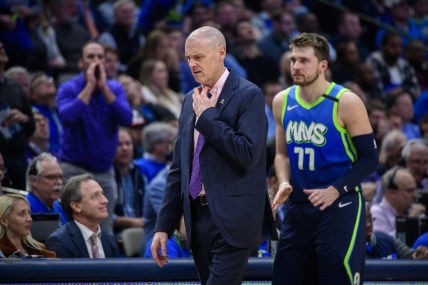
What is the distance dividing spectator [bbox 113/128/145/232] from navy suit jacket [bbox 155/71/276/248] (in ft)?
14.3

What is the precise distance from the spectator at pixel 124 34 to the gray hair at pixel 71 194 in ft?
16.5

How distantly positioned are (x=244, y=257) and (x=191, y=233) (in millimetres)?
296

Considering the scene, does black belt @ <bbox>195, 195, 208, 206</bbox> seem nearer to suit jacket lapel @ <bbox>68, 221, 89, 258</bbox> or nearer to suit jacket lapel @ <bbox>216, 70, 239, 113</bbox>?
suit jacket lapel @ <bbox>216, 70, 239, 113</bbox>

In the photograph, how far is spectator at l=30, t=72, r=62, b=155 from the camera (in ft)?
31.1

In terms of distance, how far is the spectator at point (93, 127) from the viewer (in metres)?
8.35

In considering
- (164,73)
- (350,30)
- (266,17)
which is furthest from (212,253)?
(350,30)

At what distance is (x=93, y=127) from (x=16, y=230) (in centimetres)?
240

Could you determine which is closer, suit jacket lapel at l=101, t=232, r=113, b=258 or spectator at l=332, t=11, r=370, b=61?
suit jacket lapel at l=101, t=232, r=113, b=258

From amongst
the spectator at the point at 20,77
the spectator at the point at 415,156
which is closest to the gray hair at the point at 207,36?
the spectator at the point at 20,77

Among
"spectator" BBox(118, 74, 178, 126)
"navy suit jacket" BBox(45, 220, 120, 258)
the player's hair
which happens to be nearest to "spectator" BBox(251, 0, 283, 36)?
"spectator" BBox(118, 74, 178, 126)

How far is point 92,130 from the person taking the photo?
842 centimetres

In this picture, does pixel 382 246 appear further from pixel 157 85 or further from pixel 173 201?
pixel 157 85

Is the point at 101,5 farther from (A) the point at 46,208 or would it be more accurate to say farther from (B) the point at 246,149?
(B) the point at 246,149

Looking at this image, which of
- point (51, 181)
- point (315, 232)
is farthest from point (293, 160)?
point (51, 181)
